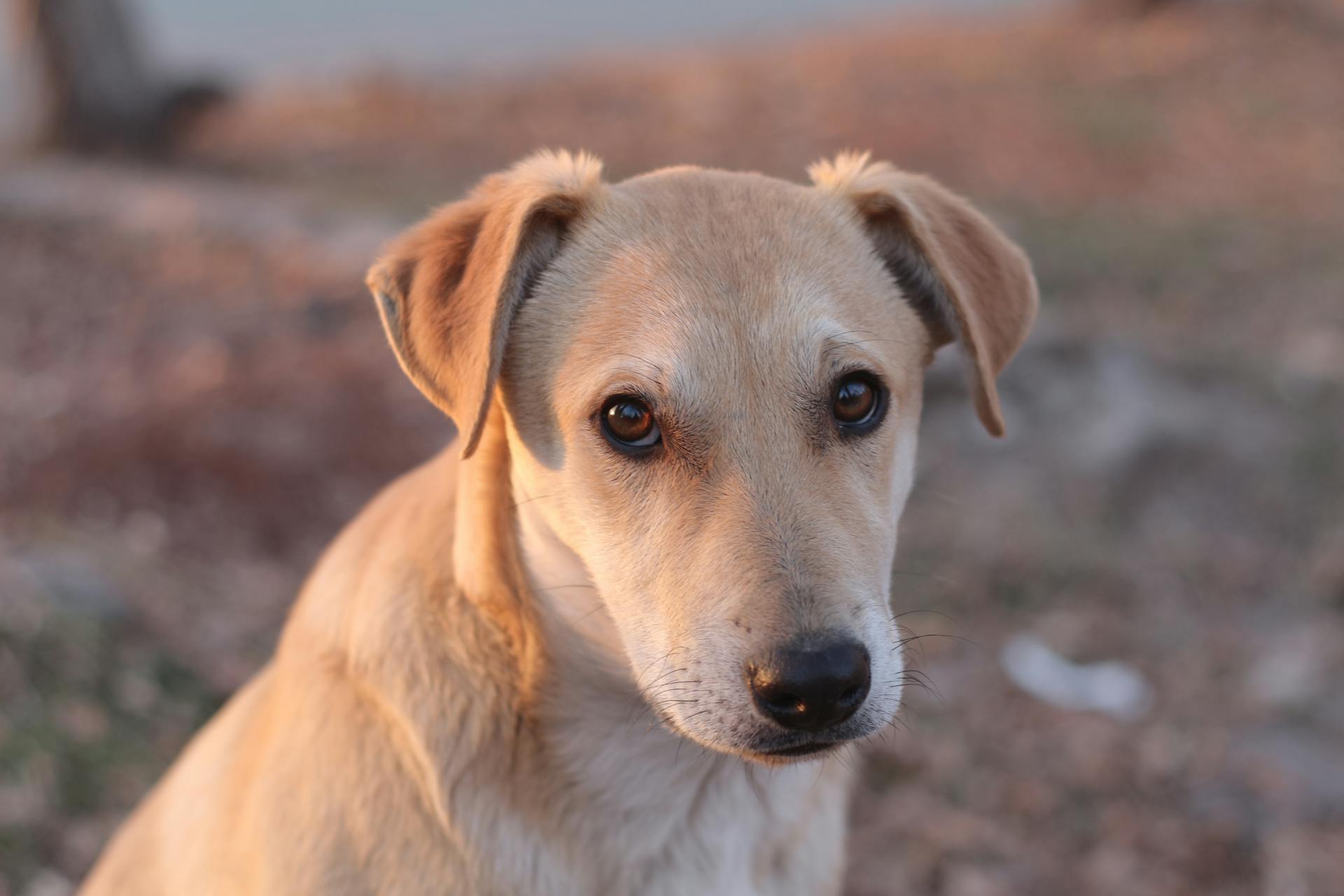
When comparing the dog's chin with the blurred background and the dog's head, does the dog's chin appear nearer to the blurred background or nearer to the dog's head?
the dog's head

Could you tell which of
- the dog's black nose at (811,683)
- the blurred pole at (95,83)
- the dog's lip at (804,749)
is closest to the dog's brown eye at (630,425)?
the dog's black nose at (811,683)

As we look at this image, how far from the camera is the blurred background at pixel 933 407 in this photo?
188 inches

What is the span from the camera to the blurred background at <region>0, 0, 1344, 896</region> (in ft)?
15.6

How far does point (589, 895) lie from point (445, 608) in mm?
715

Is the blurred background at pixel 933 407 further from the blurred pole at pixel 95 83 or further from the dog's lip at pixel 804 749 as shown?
the dog's lip at pixel 804 749

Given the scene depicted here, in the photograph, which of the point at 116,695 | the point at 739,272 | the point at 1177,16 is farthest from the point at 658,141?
the point at 739,272

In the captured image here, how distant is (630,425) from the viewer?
102 inches

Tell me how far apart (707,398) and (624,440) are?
0.22 meters

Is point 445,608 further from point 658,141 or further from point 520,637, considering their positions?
point 658,141

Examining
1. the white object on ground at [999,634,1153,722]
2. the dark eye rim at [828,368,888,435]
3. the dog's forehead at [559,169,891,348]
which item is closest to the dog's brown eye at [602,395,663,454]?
the dog's forehead at [559,169,891,348]

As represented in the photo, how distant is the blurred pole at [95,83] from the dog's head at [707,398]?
8936 mm

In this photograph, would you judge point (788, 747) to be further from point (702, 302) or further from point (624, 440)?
point (702, 302)

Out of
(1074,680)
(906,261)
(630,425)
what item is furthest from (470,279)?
(1074,680)

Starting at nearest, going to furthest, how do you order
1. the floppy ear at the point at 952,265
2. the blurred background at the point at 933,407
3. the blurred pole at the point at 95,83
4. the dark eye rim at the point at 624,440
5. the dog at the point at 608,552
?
the dog at the point at 608,552, the dark eye rim at the point at 624,440, the floppy ear at the point at 952,265, the blurred background at the point at 933,407, the blurred pole at the point at 95,83
